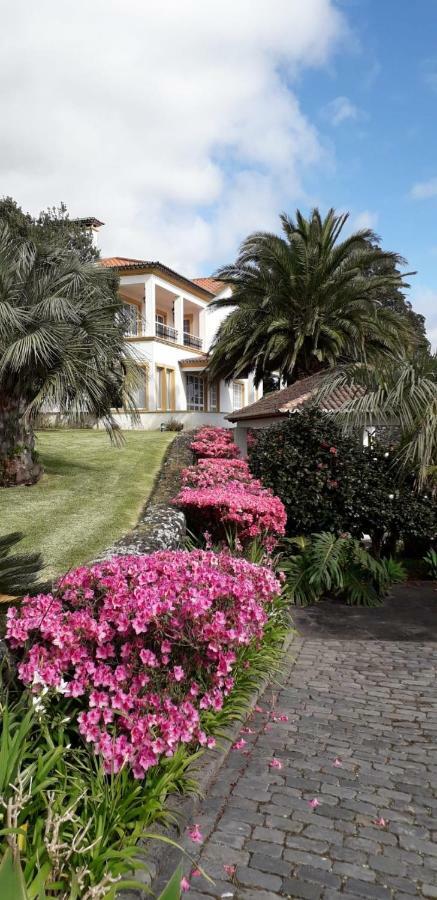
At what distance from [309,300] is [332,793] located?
60.8 ft

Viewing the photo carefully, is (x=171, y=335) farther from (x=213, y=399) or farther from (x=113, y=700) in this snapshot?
(x=113, y=700)

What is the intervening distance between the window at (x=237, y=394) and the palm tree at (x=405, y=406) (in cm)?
2778

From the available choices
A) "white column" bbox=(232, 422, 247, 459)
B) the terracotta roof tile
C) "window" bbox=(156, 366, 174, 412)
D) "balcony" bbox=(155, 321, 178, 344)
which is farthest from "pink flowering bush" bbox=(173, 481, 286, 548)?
"balcony" bbox=(155, 321, 178, 344)

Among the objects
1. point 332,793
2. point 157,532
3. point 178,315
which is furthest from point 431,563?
point 178,315

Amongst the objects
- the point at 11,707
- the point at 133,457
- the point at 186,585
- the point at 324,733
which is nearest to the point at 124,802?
the point at 11,707

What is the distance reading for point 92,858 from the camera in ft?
8.13

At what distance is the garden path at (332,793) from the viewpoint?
2.75 m

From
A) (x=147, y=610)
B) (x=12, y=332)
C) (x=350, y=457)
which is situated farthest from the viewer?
(x=12, y=332)

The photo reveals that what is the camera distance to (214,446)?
16375mm

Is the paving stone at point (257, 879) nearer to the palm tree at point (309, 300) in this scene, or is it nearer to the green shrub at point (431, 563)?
the green shrub at point (431, 563)

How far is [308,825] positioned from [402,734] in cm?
→ 140

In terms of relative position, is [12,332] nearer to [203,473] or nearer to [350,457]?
[203,473]

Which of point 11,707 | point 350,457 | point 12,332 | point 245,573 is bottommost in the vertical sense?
point 11,707

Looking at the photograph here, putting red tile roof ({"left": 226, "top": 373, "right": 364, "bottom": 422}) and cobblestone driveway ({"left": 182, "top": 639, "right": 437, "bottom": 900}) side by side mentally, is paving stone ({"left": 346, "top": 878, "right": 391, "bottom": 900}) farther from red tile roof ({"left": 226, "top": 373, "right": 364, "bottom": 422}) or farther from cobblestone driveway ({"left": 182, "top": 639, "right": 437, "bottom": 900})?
red tile roof ({"left": 226, "top": 373, "right": 364, "bottom": 422})
